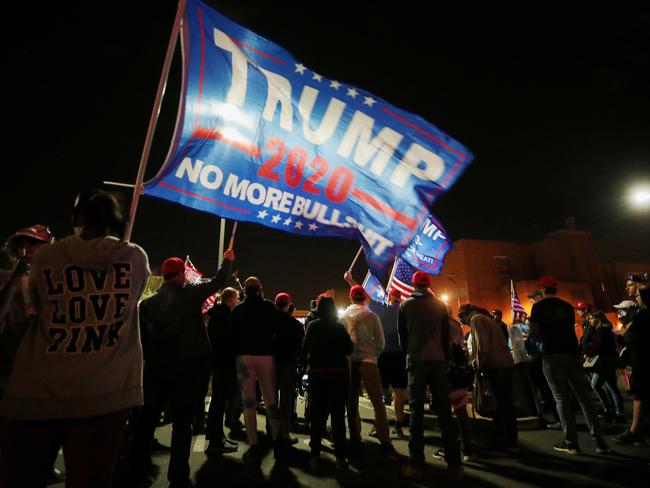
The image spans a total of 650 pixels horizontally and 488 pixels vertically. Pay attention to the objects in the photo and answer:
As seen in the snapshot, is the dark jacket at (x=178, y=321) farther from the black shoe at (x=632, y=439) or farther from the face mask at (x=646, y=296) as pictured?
the black shoe at (x=632, y=439)

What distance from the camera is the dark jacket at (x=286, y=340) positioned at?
5.62m

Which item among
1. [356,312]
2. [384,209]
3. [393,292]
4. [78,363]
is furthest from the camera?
[393,292]

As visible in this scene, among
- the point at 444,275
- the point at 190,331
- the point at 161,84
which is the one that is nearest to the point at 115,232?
the point at 190,331

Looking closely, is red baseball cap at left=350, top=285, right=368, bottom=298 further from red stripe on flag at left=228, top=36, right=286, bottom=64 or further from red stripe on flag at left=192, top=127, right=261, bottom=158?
Answer: red stripe on flag at left=228, top=36, right=286, bottom=64

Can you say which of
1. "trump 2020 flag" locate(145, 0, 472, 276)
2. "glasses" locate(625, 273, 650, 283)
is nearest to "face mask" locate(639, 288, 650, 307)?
"glasses" locate(625, 273, 650, 283)

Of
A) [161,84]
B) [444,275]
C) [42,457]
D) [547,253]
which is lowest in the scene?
[42,457]

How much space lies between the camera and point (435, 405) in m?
4.66

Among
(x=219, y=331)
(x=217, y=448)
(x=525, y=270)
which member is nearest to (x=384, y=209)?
(x=219, y=331)

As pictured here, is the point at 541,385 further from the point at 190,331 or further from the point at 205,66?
the point at 205,66

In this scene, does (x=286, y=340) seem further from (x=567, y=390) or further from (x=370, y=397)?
(x=567, y=390)

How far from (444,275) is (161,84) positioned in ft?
146

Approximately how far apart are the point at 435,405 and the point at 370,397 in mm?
1208

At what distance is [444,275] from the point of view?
45.6 metres

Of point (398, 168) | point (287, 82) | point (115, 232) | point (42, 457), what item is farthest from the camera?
point (398, 168)
